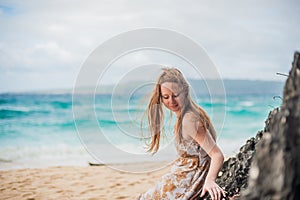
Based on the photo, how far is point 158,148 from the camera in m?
1.63

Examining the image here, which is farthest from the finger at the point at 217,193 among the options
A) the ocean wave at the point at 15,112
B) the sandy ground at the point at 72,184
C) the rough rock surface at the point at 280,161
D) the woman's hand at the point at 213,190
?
the ocean wave at the point at 15,112

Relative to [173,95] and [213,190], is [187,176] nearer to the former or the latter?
[213,190]

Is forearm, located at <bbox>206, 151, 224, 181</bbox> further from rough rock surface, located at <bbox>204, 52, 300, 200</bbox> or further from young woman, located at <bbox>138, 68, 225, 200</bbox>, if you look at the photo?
rough rock surface, located at <bbox>204, 52, 300, 200</bbox>

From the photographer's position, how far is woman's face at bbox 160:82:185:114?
1508mm

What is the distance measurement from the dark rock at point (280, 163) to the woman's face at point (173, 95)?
29.9 inches

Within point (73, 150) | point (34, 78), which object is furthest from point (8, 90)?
point (73, 150)

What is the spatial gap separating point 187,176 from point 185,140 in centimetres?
14

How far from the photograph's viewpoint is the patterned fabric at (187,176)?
150cm

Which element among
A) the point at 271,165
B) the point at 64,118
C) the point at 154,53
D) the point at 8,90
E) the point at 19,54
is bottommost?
→ the point at 271,165

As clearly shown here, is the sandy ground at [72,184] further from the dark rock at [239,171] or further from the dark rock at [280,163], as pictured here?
the dark rock at [280,163]

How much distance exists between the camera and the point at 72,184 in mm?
3955

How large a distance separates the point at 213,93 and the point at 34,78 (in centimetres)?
900

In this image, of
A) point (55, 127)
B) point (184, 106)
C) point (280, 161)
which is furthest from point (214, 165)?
point (55, 127)

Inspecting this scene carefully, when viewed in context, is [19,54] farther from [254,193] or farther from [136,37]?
[254,193]
